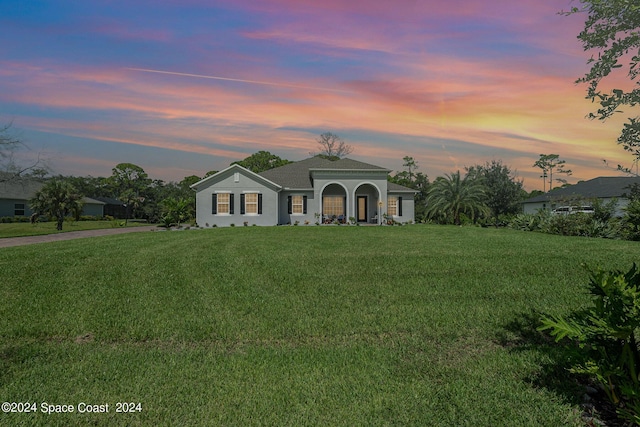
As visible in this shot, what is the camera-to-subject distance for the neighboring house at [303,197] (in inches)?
1041

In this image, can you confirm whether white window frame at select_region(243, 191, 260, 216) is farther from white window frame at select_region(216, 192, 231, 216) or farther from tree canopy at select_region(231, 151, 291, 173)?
tree canopy at select_region(231, 151, 291, 173)

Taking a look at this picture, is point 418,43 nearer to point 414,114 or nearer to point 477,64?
point 477,64

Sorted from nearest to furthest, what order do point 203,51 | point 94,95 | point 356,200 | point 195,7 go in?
1. point 195,7
2. point 203,51
3. point 94,95
4. point 356,200

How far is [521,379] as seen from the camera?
4.11m

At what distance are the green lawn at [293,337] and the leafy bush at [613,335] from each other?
0.50 m

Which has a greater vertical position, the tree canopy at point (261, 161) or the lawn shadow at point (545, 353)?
the tree canopy at point (261, 161)

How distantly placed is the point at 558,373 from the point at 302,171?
2815cm

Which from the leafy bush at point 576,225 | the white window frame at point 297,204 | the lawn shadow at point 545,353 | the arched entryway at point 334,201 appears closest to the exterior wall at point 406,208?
the arched entryway at point 334,201

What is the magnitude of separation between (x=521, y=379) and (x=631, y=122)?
Result: 223 inches

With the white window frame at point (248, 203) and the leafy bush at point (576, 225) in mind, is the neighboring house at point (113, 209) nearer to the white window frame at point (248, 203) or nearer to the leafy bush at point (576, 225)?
the white window frame at point (248, 203)

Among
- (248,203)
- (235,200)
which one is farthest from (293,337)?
(235,200)

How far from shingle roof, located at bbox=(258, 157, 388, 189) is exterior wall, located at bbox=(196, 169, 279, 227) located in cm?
231

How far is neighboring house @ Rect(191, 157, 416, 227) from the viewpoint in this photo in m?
26.4

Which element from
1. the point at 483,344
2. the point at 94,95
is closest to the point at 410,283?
the point at 483,344
